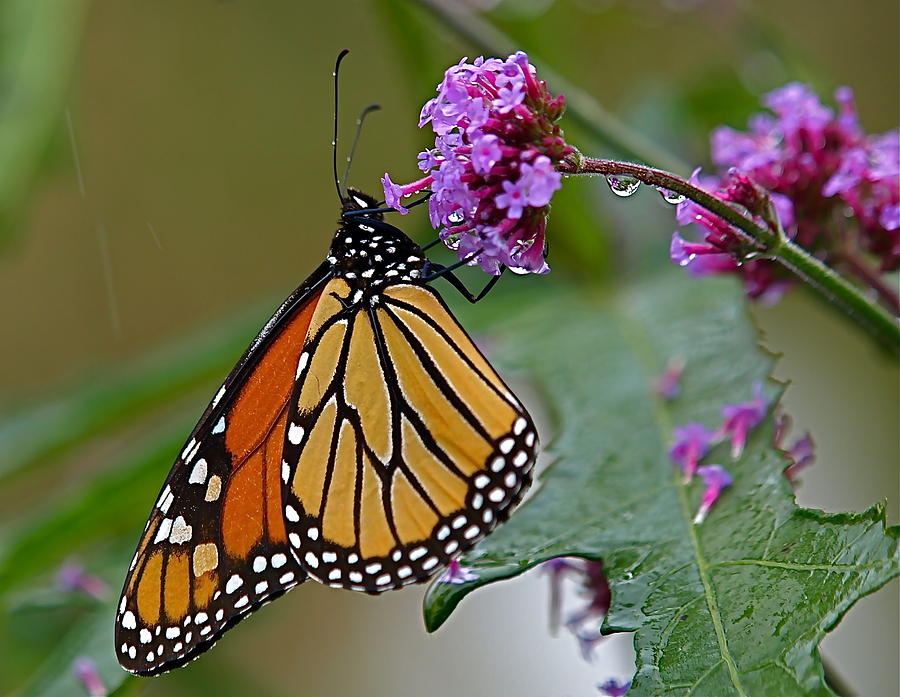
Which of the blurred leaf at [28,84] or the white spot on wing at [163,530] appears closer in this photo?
the white spot on wing at [163,530]

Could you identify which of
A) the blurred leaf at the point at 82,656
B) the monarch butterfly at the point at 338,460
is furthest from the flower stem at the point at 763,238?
the blurred leaf at the point at 82,656

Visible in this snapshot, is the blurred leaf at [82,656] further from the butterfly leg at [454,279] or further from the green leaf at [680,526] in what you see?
the butterfly leg at [454,279]

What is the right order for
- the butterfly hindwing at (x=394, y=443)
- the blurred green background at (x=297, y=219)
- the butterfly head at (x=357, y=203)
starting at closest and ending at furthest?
the butterfly hindwing at (x=394, y=443) → the butterfly head at (x=357, y=203) → the blurred green background at (x=297, y=219)

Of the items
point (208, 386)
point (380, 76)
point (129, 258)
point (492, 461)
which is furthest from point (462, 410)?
point (129, 258)

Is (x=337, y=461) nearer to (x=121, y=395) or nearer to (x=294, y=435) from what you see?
(x=294, y=435)

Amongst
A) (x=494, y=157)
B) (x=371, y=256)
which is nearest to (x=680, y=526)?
(x=494, y=157)

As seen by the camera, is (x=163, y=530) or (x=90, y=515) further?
(x=90, y=515)

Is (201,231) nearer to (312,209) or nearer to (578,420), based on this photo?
(312,209)

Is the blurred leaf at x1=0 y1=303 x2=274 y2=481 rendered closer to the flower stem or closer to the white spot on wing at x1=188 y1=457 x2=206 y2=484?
the white spot on wing at x1=188 y1=457 x2=206 y2=484
